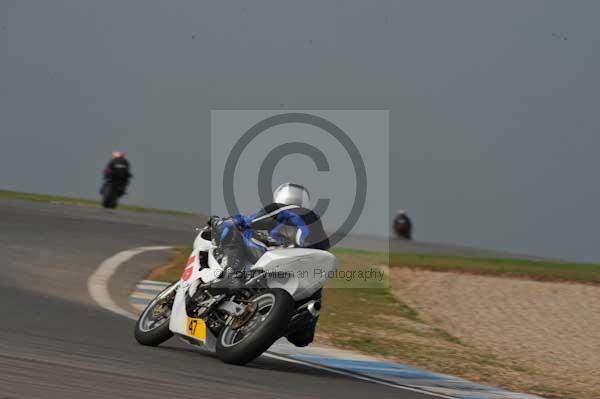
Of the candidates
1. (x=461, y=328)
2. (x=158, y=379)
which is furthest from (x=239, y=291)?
(x=461, y=328)

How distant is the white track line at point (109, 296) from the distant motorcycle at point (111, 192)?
8.96m

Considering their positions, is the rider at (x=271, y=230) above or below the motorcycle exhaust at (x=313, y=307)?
above

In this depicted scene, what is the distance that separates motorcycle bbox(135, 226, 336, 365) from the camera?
7.49 m

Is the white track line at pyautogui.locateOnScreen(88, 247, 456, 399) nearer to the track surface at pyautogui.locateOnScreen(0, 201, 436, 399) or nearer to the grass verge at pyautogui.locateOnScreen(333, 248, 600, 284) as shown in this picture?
the track surface at pyautogui.locateOnScreen(0, 201, 436, 399)

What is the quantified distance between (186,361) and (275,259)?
40.4 inches

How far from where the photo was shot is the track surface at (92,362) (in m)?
5.97

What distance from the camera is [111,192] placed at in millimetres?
27266

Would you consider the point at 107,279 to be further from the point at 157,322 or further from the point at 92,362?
the point at 92,362

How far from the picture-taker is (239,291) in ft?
26.2

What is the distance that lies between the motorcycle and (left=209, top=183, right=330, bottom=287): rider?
83 millimetres

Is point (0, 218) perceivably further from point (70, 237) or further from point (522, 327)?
point (522, 327)

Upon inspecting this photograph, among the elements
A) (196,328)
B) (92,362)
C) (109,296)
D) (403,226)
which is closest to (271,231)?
(196,328)

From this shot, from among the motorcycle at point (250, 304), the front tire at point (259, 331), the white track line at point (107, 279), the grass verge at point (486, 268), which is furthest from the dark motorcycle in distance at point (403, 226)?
the front tire at point (259, 331)

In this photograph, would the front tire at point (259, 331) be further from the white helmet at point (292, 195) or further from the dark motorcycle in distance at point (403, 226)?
the dark motorcycle in distance at point (403, 226)
